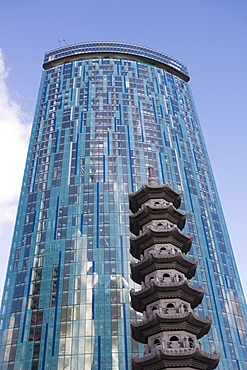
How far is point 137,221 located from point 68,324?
1079 inches

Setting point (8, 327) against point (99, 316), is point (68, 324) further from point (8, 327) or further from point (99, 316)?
point (8, 327)

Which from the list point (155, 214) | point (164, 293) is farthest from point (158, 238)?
point (164, 293)

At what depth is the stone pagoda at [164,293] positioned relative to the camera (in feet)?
113

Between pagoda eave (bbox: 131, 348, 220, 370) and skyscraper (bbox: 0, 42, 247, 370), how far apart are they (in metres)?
28.3

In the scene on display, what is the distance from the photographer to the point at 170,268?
1609 inches

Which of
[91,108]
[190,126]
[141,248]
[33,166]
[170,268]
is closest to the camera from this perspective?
[170,268]

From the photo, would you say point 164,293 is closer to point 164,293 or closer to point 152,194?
point 164,293

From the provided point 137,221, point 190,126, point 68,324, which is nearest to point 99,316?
point 68,324

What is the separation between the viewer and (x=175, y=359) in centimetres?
3381

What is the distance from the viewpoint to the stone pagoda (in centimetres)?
3450

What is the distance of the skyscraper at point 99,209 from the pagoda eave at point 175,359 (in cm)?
2827

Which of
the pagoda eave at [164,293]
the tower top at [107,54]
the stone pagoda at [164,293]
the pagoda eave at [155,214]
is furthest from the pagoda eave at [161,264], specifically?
the tower top at [107,54]

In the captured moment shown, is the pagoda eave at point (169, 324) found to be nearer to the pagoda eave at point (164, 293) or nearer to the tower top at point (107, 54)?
the pagoda eave at point (164, 293)

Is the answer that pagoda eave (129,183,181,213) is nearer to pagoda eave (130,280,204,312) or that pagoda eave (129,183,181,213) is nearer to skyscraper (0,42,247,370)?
pagoda eave (130,280,204,312)
